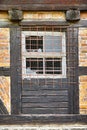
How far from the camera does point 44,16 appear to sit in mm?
5484

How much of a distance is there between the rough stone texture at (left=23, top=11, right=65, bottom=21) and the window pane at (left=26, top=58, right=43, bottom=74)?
76cm

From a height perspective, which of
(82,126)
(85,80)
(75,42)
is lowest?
(82,126)

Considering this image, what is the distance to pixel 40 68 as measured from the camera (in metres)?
5.61

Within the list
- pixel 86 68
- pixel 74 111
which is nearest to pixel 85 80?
pixel 86 68

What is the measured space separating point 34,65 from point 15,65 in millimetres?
360

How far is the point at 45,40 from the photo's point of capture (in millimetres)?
5586

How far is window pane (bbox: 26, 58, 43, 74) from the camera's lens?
5578 millimetres

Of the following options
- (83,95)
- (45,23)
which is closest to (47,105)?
(83,95)

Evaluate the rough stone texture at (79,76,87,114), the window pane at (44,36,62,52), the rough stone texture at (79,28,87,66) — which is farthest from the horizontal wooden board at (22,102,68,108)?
the window pane at (44,36,62,52)

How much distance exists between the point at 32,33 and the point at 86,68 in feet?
3.88

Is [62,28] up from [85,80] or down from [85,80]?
up

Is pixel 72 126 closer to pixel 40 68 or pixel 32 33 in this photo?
pixel 40 68

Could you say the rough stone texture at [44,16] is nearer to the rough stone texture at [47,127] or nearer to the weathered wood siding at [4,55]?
the weathered wood siding at [4,55]

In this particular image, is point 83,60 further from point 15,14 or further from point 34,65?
point 15,14
